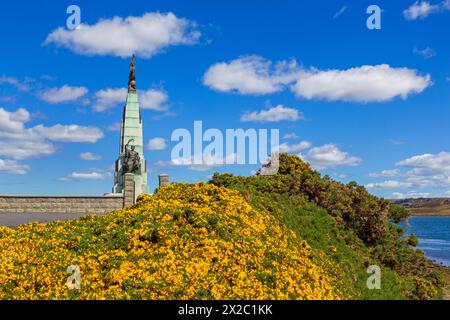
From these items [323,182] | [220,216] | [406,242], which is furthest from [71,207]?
[406,242]

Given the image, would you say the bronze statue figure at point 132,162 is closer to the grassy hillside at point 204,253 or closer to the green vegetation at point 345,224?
the green vegetation at point 345,224

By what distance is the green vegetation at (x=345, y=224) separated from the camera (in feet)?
51.8

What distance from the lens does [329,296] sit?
1006 centimetres

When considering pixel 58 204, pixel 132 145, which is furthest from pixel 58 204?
pixel 132 145

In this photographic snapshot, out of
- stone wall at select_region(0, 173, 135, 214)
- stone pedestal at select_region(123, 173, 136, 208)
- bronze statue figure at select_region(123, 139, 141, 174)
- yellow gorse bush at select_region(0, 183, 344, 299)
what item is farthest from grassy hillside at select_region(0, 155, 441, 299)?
bronze statue figure at select_region(123, 139, 141, 174)

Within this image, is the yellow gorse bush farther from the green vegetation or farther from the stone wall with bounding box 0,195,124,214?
the stone wall with bounding box 0,195,124,214

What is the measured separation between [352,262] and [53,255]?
32.9ft

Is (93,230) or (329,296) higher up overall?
(93,230)

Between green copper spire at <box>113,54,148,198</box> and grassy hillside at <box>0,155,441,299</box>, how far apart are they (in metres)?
14.1

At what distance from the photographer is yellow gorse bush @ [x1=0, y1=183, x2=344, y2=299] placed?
866 cm

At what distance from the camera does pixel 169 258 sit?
980 centimetres

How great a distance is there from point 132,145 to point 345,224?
17918 mm

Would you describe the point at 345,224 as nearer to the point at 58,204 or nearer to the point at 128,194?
the point at 128,194

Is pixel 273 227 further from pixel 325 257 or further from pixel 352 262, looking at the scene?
pixel 352 262
